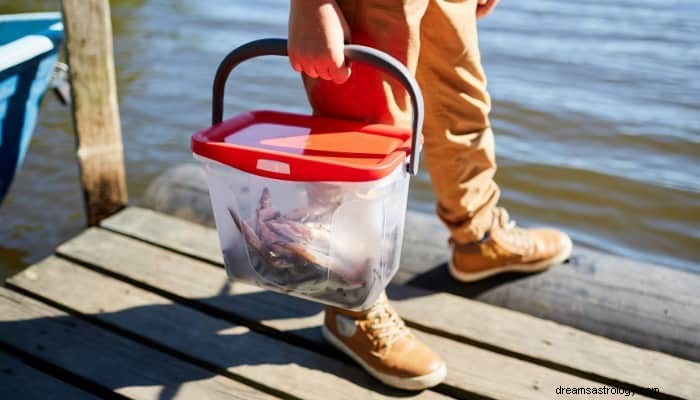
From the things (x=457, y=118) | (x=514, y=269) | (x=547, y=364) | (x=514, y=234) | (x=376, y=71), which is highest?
(x=376, y=71)

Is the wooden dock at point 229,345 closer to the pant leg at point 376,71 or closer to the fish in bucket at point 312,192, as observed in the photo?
the fish in bucket at point 312,192

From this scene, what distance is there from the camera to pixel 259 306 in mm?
2150

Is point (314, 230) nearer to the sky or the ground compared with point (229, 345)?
nearer to the sky

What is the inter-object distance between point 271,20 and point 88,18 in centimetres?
461

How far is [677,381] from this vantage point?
1.85 metres

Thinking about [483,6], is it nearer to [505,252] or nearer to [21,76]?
[505,252]

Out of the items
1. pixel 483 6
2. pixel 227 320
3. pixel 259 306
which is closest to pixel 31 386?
pixel 227 320

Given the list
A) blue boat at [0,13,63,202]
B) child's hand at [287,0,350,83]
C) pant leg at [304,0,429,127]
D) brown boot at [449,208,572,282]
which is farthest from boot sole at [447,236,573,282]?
blue boat at [0,13,63,202]

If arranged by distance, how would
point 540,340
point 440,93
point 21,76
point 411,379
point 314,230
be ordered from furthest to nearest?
point 21,76 → point 540,340 → point 440,93 → point 411,379 → point 314,230

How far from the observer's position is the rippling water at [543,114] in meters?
3.61

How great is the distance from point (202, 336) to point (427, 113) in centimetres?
95

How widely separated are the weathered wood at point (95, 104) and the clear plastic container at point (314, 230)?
133 centimetres

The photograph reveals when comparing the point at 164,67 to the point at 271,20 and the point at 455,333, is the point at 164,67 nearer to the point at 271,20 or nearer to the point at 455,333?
the point at 271,20

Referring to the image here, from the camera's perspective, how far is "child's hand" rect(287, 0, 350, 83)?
4.54 ft
